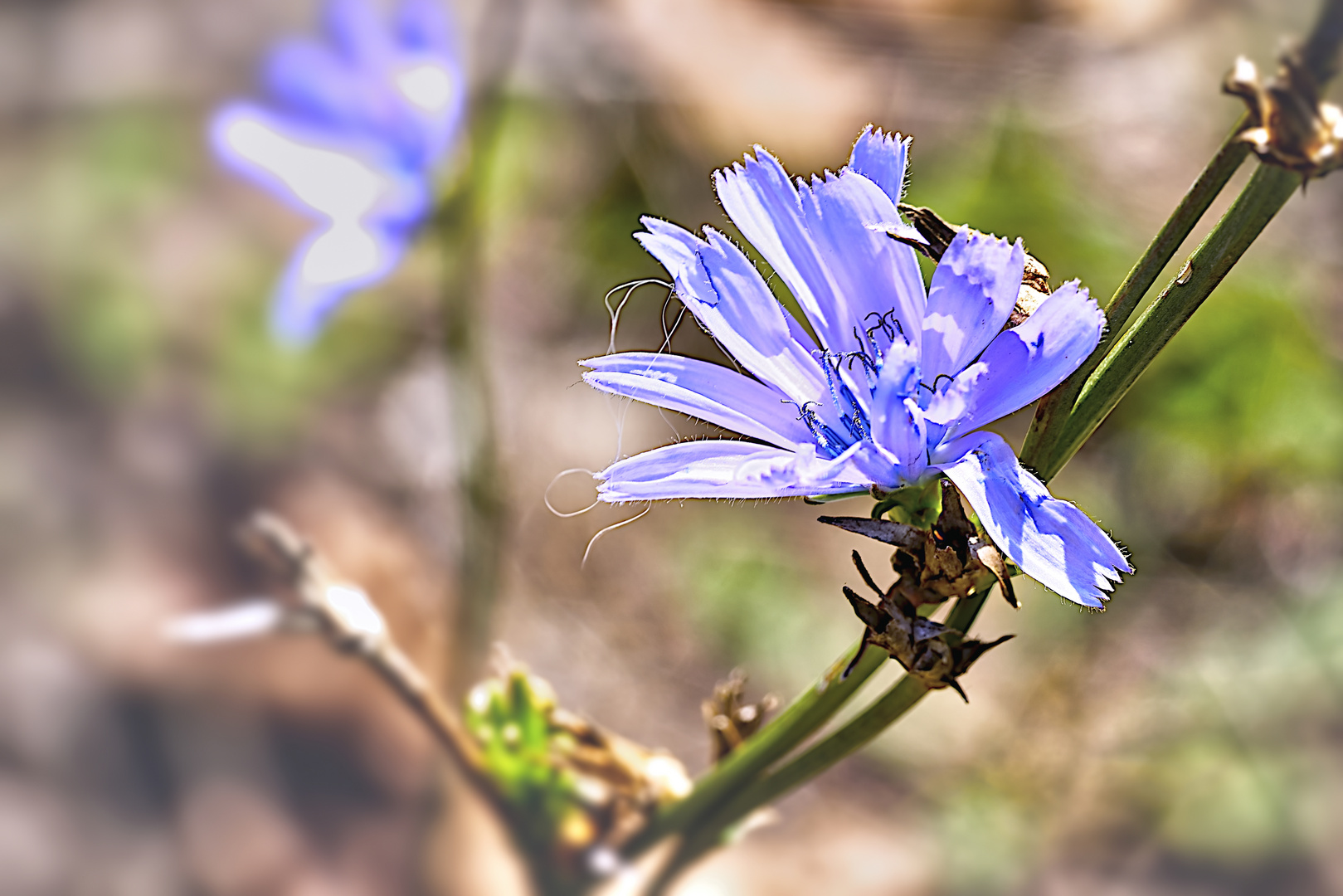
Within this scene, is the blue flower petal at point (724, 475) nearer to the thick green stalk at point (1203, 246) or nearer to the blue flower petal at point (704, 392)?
the blue flower petal at point (704, 392)

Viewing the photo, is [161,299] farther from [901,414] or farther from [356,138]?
[901,414]

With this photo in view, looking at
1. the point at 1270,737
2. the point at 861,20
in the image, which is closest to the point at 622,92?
the point at 861,20

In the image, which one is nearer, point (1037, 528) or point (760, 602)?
point (1037, 528)

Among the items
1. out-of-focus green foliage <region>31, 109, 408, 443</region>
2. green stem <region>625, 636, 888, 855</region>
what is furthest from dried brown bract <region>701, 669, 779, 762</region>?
out-of-focus green foliage <region>31, 109, 408, 443</region>

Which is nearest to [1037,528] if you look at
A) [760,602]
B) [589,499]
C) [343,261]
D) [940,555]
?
[940,555]

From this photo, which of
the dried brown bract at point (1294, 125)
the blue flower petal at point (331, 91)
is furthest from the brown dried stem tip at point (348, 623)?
the blue flower petal at point (331, 91)
